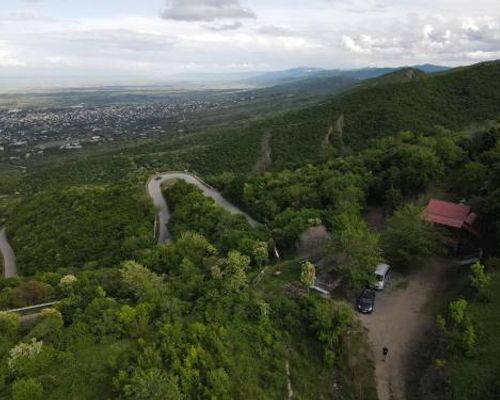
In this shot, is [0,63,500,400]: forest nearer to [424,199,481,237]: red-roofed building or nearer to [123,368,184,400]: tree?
[123,368,184,400]: tree

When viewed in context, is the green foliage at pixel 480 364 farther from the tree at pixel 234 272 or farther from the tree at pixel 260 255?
the tree at pixel 260 255

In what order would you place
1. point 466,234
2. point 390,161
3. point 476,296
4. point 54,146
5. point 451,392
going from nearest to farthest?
1. point 451,392
2. point 476,296
3. point 466,234
4. point 390,161
5. point 54,146

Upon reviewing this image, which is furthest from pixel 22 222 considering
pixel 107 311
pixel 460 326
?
pixel 460 326

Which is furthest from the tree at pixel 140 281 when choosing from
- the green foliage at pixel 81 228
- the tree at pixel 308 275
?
the green foliage at pixel 81 228

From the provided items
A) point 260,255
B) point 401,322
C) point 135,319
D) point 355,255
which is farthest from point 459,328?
point 135,319

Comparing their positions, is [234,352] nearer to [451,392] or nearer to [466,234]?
[451,392]

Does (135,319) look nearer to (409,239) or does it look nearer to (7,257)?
(409,239)
